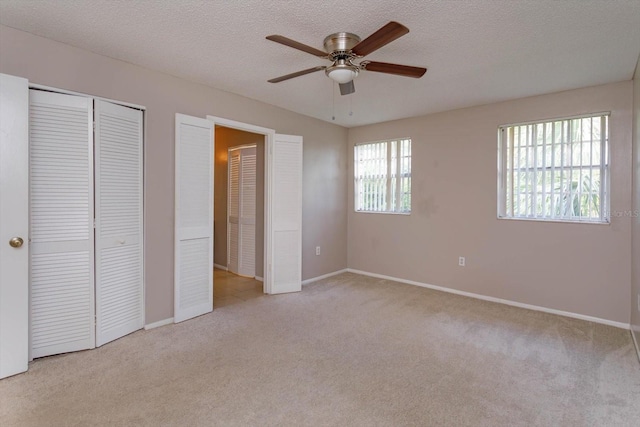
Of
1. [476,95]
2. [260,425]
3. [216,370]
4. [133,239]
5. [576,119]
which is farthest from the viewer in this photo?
[476,95]

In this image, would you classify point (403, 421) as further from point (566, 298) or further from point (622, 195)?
point (622, 195)

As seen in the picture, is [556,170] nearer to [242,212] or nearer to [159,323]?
[242,212]

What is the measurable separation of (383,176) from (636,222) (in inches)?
119

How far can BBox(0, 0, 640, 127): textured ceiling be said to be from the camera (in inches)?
81.7

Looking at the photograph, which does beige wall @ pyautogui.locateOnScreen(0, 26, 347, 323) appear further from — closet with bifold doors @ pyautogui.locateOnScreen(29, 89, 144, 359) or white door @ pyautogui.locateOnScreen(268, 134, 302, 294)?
white door @ pyautogui.locateOnScreen(268, 134, 302, 294)

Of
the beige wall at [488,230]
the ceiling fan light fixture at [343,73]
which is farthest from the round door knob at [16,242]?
the beige wall at [488,230]

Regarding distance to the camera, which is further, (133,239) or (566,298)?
(566,298)

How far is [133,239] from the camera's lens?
9.91 ft

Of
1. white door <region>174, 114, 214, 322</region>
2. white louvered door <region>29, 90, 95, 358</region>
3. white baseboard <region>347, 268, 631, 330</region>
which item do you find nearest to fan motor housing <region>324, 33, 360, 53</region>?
white door <region>174, 114, 214, 322</region>

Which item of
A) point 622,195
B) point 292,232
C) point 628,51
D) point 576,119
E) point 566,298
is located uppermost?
point 628,51

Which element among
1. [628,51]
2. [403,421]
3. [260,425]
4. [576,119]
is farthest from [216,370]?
[576,119]

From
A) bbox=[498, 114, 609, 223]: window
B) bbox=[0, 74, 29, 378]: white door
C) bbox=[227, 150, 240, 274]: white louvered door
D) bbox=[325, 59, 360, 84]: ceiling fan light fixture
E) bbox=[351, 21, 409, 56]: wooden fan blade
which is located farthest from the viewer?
bbox=[227, 150, 240, 274]: white louvered door

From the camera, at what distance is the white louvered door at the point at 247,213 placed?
5.07 meters

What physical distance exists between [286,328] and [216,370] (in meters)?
0.90
